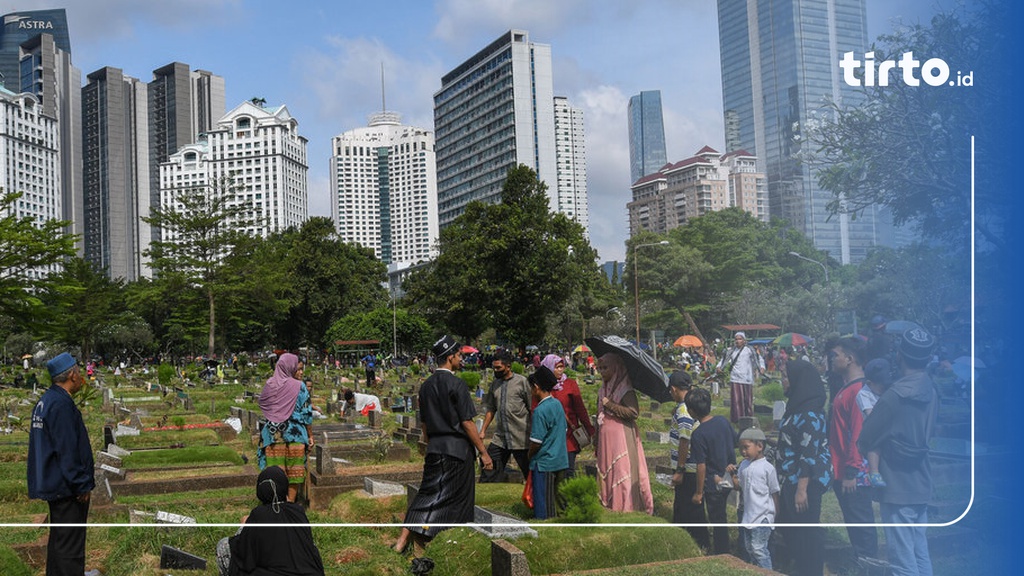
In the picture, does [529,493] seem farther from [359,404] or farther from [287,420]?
[359,404]

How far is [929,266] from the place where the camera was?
4883 millimetres

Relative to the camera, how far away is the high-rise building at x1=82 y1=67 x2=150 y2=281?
7129 millimetres

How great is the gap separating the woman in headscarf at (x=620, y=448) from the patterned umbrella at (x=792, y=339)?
120 centimetres

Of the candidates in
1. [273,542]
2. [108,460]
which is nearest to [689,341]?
[273,542]

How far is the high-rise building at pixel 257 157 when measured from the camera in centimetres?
718

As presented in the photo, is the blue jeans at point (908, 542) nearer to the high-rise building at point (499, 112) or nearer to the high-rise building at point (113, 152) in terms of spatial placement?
the high-rise building at point (499, 112)

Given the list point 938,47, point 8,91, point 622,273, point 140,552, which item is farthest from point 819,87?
point 8,91

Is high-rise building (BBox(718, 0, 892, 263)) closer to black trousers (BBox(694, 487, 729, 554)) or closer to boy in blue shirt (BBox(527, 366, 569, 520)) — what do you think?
black trousers (BBox(694, 487, 729, 554))

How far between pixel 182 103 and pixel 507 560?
450cm

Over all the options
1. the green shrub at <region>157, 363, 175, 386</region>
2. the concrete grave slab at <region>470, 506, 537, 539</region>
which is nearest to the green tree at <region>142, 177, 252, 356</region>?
the green shrub at <region>157, 363, 175, 386</region>

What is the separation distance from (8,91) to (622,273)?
541cm

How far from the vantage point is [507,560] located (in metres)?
4.70

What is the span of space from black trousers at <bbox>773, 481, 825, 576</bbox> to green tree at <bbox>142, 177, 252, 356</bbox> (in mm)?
23068

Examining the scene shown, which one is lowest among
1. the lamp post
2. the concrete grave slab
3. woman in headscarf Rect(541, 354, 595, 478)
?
the concrete grave slab
